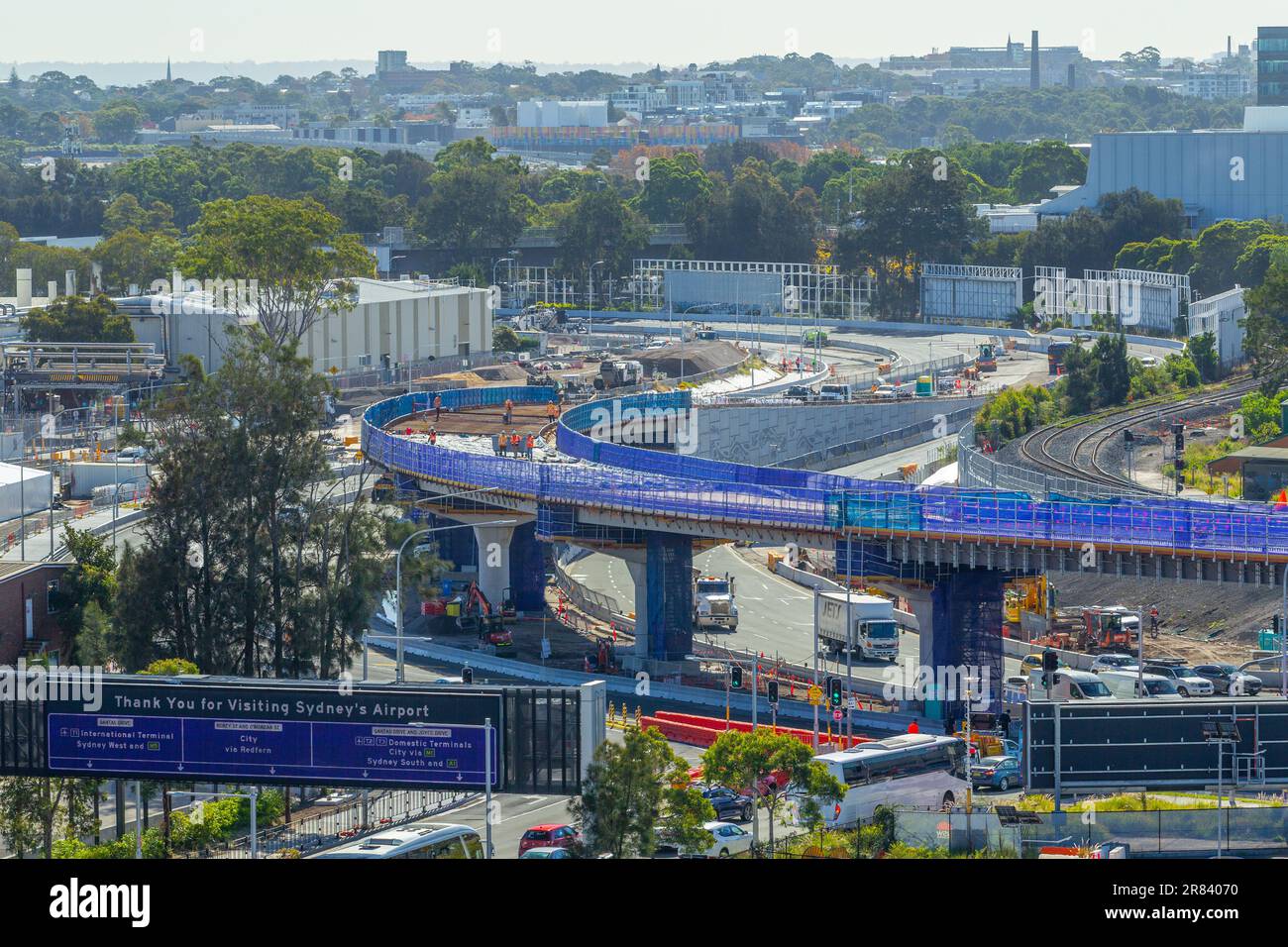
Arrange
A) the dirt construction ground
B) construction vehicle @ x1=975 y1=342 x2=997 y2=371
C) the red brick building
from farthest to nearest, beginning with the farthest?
construction vehicle @ x1=975 y1=342 x2=997 y2=371 < the dirt construction ground < the red brick building

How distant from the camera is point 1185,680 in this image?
48.8 m

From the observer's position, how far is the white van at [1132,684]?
1901 inches

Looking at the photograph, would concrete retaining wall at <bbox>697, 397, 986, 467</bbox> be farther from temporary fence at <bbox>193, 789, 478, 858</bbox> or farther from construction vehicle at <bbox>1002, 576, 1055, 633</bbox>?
temporary fence at <bbox>193, 789, 478, 858</bbox>

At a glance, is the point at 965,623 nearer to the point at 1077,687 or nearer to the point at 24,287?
the point at 1077,687

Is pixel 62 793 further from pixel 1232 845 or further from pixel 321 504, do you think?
pixel 1232 845

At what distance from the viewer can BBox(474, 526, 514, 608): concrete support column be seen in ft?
209

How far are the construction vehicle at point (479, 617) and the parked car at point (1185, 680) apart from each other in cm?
1808

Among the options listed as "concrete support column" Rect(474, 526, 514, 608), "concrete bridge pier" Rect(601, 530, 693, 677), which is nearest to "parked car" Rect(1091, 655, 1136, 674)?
"concrete bridge pier" Rect(601, 530, 693, 677)

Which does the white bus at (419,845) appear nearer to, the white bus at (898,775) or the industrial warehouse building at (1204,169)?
the white bus at (898,775)

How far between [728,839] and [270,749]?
7916 millimetres

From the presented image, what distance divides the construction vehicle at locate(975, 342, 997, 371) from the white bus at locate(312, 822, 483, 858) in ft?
277

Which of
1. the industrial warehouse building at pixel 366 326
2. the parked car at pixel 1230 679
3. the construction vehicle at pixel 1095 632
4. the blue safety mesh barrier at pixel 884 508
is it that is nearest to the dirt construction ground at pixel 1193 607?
the construction vehicle at pixel 1095 632

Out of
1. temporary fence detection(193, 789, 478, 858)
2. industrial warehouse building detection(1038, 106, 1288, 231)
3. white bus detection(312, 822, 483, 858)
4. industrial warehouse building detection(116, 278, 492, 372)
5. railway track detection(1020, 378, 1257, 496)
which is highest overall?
industrial warehouse building detection(1038, 106, 1288, 231)

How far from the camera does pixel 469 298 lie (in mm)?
124750
